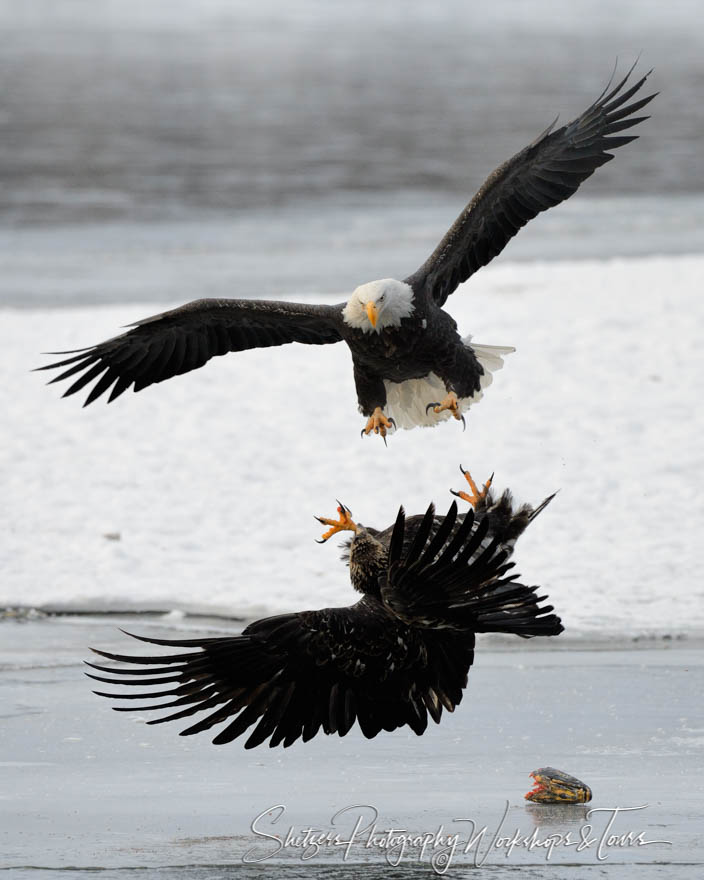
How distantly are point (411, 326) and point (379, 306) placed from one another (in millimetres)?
240

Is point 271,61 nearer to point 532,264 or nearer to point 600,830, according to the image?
point 532,264

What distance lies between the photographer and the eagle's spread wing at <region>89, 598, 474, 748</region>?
4043mm

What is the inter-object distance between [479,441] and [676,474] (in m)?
1.13

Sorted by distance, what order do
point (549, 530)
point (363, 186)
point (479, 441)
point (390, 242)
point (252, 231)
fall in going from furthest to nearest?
point (363, 186) < point (252, 231) < point (390, 242) < point (479, 441) < point (549, 530)

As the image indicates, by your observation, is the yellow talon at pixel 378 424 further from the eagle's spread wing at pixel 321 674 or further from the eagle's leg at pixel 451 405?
the eagle's spread wing at pixel 321 674

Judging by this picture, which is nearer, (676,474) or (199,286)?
(676,474)

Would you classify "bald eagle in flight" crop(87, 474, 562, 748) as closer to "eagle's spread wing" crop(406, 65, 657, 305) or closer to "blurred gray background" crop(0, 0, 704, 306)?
"eagle's spread wing" crop(406, 65, 657, 305)

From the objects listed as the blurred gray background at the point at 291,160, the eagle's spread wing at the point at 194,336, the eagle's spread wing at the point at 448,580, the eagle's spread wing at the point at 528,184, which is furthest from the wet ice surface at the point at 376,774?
the blurred gray background at the point at 291,160

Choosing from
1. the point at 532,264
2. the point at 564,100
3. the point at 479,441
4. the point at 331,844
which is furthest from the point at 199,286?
the point at 564,100

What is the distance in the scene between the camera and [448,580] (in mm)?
3879

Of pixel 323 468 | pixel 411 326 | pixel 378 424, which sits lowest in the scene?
pixel 323 468

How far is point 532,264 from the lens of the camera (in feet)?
44.7

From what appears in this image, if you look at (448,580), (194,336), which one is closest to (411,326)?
(194,336)

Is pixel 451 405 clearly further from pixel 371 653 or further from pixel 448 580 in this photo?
pixel 448 580
